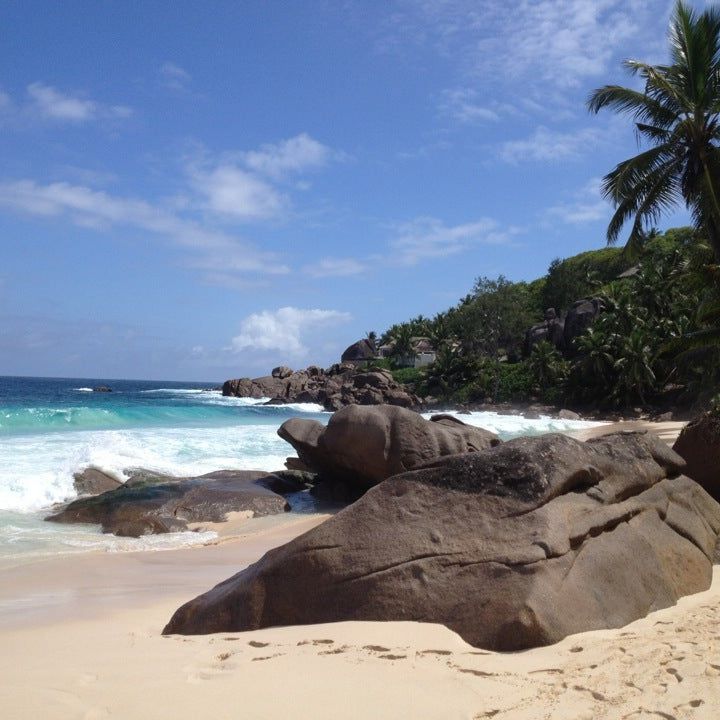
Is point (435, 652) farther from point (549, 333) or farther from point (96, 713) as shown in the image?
point (549, 333)

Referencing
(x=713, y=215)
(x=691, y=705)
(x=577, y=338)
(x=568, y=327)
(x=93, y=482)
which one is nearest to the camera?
(x=691, y=705)

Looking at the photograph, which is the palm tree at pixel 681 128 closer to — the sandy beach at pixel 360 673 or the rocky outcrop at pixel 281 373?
the sandy beach at pixel 360 673

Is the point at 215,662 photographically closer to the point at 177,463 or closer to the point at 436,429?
the point at 436,429

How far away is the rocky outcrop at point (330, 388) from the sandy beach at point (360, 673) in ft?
173

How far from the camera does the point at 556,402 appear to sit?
2111 inches

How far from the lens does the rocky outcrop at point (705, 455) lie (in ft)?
31.6

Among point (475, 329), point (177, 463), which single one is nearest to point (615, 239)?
point (177, 463)

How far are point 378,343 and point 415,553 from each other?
88.3 metres

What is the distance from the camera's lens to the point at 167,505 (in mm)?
13516

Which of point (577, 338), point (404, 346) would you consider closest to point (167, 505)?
point (577, 338)

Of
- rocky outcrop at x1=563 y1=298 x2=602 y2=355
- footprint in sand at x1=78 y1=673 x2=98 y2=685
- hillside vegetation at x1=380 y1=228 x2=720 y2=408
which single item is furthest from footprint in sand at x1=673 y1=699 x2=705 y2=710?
rocky outcrop at x1=563 y1=298 x2=602 y2=355

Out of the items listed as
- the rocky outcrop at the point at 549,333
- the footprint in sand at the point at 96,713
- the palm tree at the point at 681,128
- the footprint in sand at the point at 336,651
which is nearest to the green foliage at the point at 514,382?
the rocky outcrop at the point at 549,333

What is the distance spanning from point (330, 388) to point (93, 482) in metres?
54.9

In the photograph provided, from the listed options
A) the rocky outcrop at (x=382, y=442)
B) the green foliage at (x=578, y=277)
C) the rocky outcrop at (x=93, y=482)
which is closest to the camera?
the rocky outcrop at (x=382, y=442)
